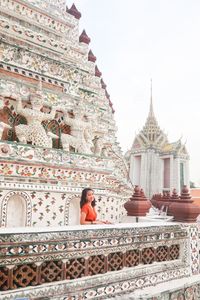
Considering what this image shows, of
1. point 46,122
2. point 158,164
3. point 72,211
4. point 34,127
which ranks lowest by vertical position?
point 72,211

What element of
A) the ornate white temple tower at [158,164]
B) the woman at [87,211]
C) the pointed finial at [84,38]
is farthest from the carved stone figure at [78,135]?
the ornate white temple tower at [158,164]

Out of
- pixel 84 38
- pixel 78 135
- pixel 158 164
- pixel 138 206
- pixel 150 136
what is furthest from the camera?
pixel 150 136

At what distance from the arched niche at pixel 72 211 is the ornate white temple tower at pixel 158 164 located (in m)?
21.9

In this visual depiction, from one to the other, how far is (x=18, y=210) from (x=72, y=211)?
1318 millimetres

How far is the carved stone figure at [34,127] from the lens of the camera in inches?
259

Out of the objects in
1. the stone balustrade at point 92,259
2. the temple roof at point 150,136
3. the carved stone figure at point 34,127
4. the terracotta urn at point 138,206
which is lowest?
the stone balustrade at point 92,259

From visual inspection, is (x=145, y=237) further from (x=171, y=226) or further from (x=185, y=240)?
(x=185, y=240)

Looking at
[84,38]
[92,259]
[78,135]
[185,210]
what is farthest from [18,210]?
[84,38]

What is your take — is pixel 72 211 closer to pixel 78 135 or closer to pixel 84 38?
pixel 78 135

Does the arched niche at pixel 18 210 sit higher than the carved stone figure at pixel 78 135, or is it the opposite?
the carved stone figure at pixel 78 135

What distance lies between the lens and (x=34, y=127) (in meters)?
6.75

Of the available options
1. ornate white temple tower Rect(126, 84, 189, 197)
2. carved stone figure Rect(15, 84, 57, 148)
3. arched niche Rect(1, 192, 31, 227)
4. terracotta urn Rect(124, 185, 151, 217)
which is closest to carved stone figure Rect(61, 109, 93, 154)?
carved stone figure Rect(15, 84, 57, 148)

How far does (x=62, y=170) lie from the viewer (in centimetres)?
641

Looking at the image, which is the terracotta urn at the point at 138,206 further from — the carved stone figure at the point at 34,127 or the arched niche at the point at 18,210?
the carved stone figure at the point at 34,127
